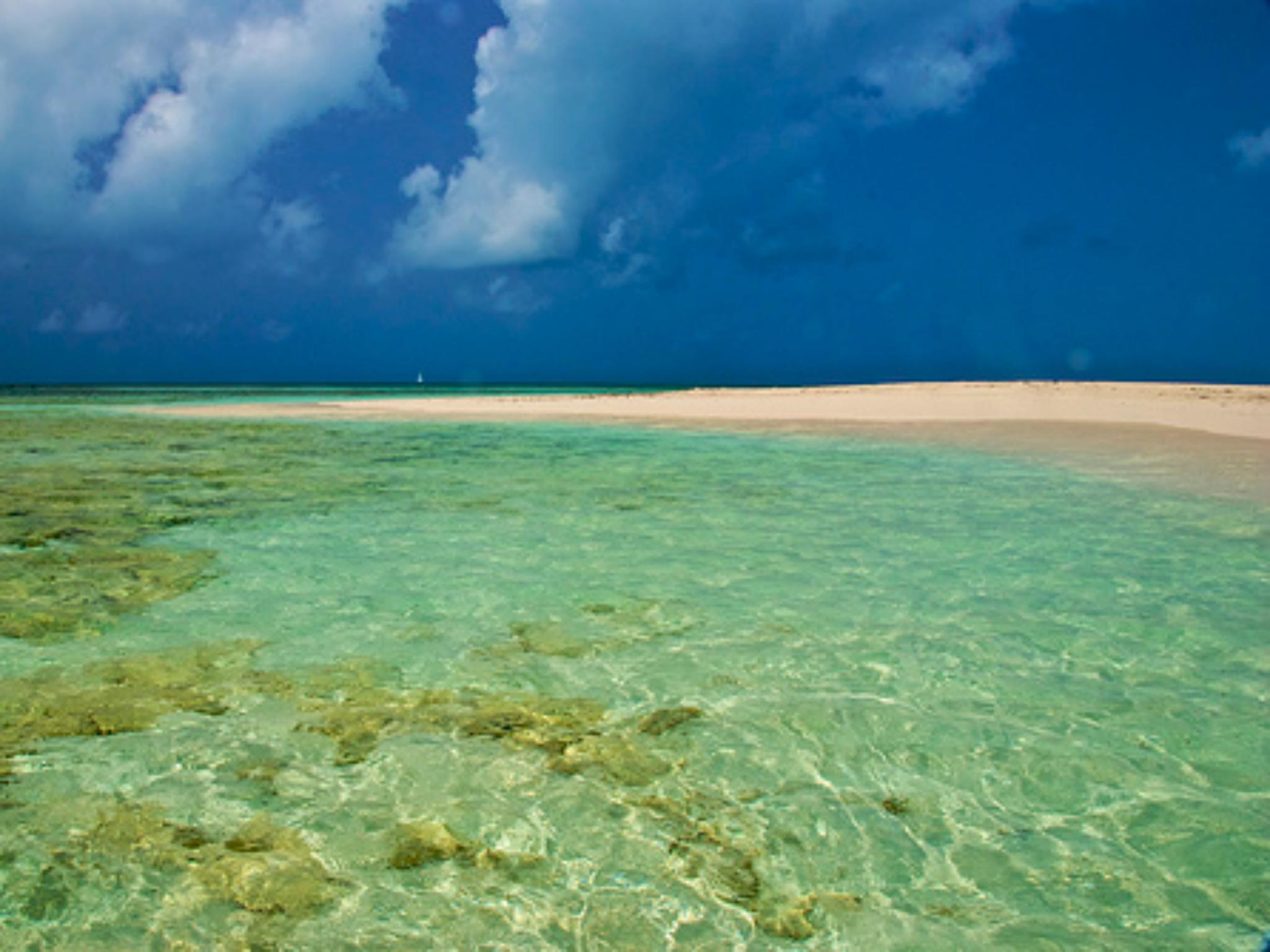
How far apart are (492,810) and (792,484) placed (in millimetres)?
9631

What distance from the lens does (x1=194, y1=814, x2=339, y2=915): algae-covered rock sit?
273 centimetres

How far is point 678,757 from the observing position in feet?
12.4

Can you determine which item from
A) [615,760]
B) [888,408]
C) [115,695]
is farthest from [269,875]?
[888,408]

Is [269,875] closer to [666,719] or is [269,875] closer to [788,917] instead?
[788,917]

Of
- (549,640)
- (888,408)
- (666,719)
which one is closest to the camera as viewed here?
(666,719)

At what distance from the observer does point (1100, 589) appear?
645 centimetres

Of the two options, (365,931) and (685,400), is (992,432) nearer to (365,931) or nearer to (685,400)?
(685,400)

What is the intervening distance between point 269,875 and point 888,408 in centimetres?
3095

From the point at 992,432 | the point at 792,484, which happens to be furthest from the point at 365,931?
the point at 992,432

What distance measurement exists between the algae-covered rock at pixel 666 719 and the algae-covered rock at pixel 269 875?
5.45 ft

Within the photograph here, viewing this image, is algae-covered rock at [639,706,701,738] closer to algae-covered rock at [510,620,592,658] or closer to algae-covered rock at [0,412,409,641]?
algae-covered rock at [510,620,592,658]

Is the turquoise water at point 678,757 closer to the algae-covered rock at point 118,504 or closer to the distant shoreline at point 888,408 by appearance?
the algae-covered rock at point 118,504

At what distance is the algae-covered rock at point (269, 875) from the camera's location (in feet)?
8.95

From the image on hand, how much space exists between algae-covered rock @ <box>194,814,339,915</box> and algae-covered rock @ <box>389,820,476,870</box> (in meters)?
0.26
